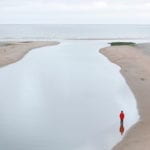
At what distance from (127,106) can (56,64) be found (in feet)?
80.0

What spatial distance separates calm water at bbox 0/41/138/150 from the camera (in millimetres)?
19141

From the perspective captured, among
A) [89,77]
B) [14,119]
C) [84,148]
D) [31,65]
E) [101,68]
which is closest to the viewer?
[84,148]

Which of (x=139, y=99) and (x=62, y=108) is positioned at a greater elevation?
(x=62, y=108)

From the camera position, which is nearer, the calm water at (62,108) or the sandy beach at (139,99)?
the sandy beach at (139,99)

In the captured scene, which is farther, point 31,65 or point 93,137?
point 31,65

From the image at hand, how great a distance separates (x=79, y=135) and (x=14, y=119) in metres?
4.62

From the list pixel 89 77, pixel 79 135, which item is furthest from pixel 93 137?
pixel 89 77

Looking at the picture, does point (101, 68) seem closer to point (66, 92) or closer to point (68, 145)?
point (66, 92)

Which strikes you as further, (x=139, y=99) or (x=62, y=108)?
(x=139, y=99)

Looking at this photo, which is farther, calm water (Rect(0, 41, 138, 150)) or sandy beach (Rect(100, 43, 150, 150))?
calm water (Rect(0, 41, 138, 150))

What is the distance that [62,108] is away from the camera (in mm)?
25469

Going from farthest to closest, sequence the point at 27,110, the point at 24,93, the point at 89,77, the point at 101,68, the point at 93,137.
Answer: the point at 101,68 → the point at 89,77 → the point at 24,93 → the point at 27,110 → the point at 93,137

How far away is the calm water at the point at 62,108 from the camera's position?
62.8 feet

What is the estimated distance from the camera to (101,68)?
45.7 metres
